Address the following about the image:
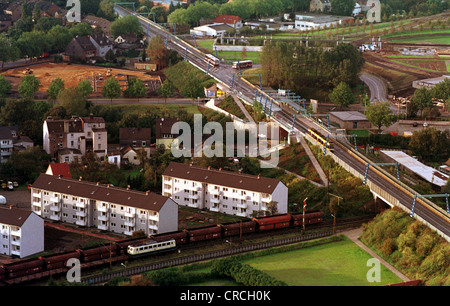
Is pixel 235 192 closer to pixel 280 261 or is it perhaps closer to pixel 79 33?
pixel 280 261

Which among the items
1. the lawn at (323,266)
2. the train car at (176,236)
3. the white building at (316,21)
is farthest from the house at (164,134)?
the white building at (316,21)

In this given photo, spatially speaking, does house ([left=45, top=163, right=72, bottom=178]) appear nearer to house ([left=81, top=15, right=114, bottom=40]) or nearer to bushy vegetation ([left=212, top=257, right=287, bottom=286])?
bushy vegetation ([left=212, top=257, right=287, bottom=286])

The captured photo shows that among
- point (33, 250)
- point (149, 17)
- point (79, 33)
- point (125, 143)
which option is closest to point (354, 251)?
point (33, 250)

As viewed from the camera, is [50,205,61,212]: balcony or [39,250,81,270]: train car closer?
[39,250,81,270]: train car

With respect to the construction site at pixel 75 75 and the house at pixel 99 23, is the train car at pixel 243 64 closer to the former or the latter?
the construction site at pixel 75 75

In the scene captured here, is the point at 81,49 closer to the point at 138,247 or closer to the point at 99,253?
the point at 138,247

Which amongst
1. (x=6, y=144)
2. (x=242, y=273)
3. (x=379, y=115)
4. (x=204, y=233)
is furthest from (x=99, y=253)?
(x=379, y=115)

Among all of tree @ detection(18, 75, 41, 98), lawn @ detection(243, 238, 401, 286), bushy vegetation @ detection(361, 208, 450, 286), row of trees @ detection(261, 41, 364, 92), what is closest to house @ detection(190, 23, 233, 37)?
row of trees @ detection(261, 41, 364, 92)
